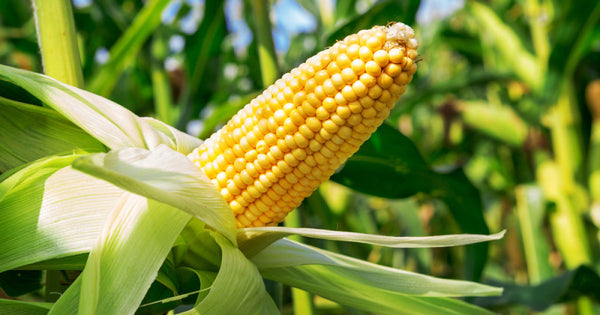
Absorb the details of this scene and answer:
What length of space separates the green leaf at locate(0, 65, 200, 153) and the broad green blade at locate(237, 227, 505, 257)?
143 millimetres

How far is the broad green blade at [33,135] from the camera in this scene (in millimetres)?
577

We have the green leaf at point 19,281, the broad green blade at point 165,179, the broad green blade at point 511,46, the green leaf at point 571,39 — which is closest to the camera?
the broad green blade at point 165,179

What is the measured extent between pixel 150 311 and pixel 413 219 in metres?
1.24

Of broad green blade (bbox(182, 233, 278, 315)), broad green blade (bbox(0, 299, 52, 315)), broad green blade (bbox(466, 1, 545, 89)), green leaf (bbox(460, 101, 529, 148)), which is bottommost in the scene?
green leaf (bbox(460, 101, 529, 148))

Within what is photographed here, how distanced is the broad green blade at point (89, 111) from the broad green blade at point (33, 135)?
0.03 meters

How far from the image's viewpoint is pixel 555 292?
3.52ft

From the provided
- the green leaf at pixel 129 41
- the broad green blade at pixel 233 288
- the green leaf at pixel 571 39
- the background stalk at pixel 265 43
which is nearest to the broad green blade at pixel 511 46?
the green leaf at pixel 571 39

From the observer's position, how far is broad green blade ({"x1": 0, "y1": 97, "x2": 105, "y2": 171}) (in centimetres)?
58

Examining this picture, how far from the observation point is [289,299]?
161 centimetres

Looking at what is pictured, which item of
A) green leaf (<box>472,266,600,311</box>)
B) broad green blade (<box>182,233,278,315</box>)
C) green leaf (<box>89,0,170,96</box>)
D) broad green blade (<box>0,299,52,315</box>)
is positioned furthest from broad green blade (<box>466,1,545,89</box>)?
broad green blade (<box>0,299,52,315</box>)

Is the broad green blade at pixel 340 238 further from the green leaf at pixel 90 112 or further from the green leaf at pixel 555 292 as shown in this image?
the green leaf at pixel 555 292

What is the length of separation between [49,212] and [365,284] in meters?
0.36

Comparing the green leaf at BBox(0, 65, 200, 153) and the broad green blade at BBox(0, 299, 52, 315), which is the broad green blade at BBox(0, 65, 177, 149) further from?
the broad green blade at BBox(0, 299, 52, 315)

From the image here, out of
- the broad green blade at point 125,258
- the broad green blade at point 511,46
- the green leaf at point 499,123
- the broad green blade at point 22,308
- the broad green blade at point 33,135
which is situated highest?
the broad green blade at point 33,135
